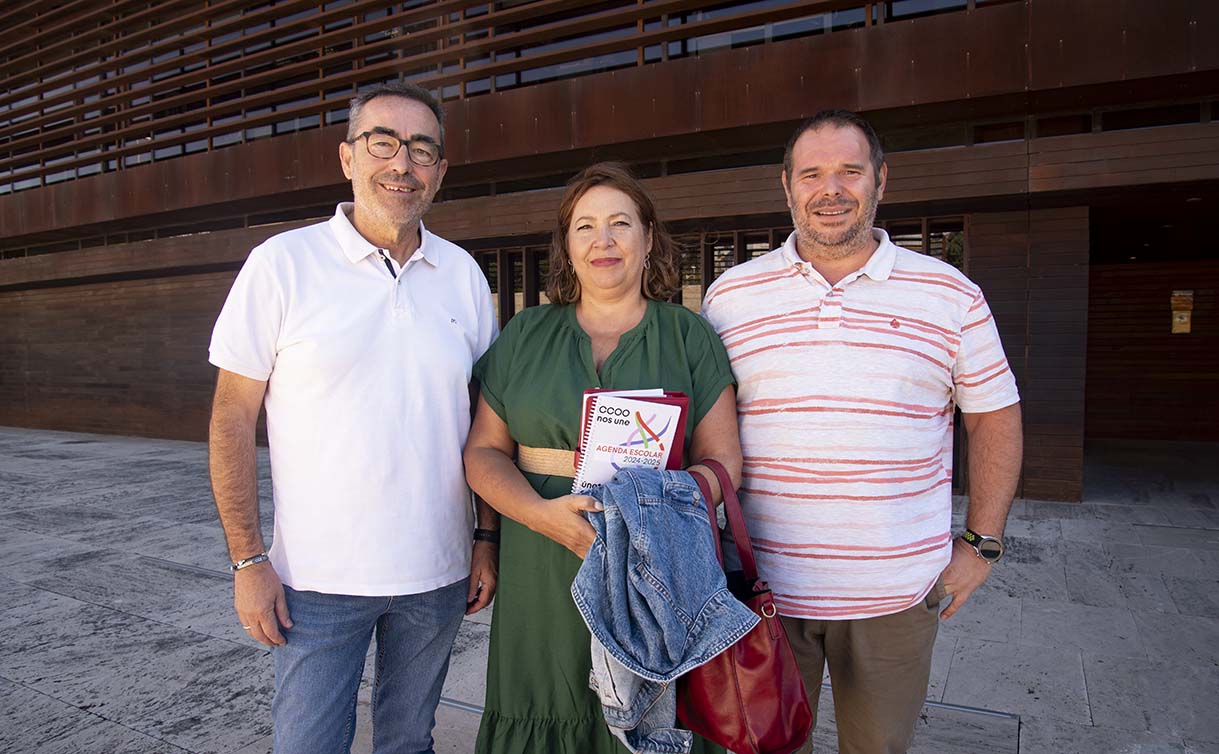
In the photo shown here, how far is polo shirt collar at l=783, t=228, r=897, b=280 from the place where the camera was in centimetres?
208

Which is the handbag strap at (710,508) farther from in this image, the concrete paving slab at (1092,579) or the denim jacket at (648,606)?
the concrete paving slab at (1092,579)

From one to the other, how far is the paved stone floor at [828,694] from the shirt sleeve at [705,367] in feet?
Result: 6.12

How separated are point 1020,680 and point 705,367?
2.77 meters

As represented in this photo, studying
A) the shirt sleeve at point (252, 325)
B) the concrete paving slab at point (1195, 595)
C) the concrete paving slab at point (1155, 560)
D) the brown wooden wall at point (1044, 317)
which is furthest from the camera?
the brown wooden wall at point (1044, 317)

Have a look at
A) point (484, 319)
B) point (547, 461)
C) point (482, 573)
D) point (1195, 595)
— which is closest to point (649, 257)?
point (484, 319)

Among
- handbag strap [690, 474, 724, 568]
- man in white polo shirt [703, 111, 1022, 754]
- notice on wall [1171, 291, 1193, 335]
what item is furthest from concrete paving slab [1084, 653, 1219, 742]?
notice on wall [1171, 291, 1193, 335]

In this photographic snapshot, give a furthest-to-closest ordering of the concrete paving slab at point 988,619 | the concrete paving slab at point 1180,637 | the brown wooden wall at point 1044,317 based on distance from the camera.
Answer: the brown wooden wall at point 1044,317
the concrete paving slab at point 988,619
the concrete paving slab at point 1180,637

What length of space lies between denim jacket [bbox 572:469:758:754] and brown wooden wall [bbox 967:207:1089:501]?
22.5ft

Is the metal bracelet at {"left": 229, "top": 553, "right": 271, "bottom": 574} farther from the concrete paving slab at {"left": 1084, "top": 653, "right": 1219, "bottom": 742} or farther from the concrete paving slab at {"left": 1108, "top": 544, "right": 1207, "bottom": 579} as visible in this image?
the concrete paving slab at {"left": 1108, "top": 544, "right": 1207, "bottom": 579}

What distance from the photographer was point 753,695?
65.5 inches

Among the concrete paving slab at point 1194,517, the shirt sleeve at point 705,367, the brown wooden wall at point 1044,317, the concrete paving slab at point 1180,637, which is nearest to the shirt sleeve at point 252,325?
the shirt sleeve at point 705,367

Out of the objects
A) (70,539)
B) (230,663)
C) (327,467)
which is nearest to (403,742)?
(327,467)

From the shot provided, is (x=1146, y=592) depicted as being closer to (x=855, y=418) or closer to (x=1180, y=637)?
(x=1180, y=637)

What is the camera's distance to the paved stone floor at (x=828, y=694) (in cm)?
318
